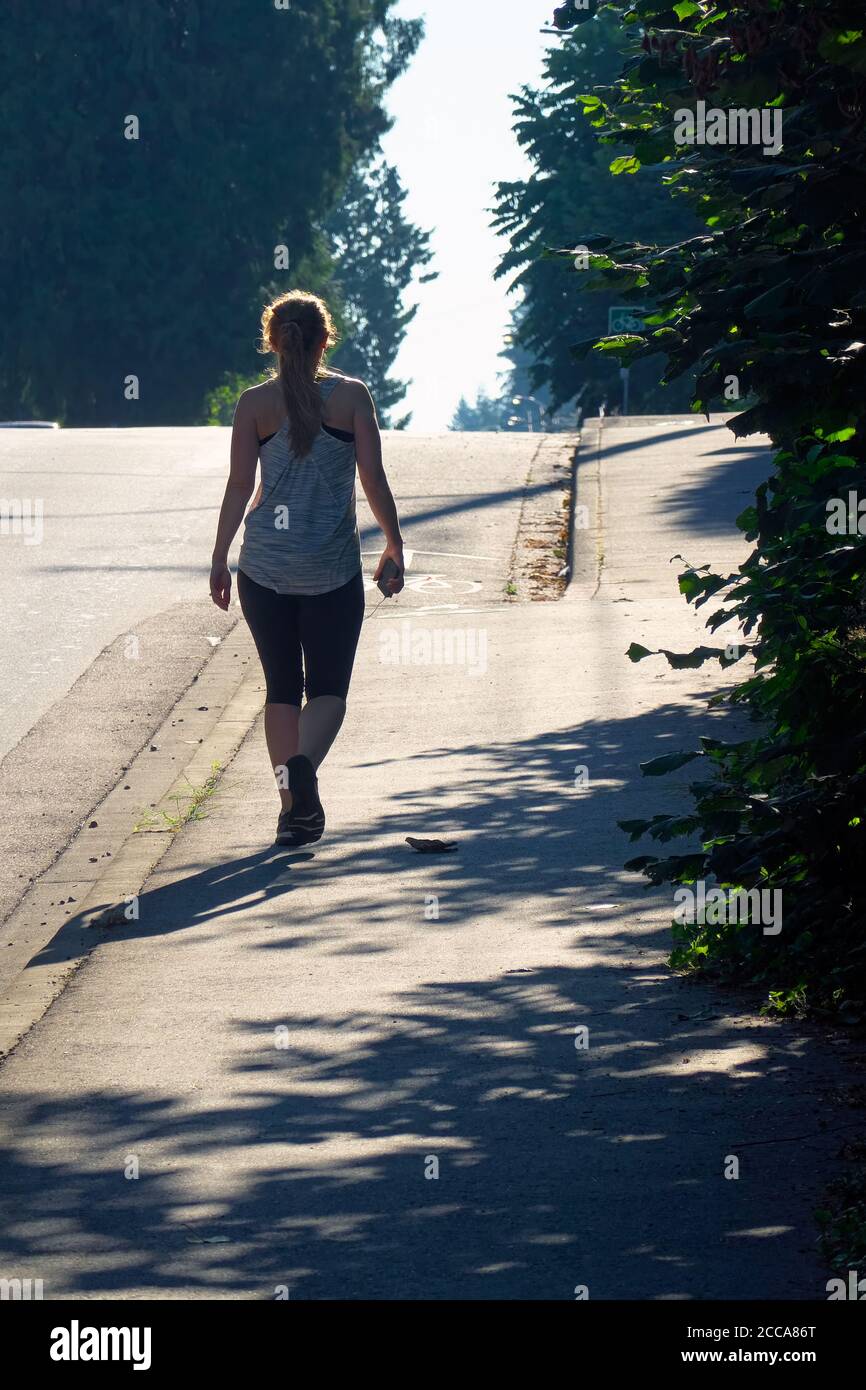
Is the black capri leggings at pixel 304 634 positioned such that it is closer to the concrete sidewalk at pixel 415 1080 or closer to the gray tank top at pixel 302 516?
the gray tank top at pixel 302 516

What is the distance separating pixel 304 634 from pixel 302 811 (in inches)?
27.9

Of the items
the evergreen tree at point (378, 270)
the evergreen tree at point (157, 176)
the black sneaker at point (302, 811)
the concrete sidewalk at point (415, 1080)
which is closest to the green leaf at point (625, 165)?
the concrete sidewalk at point (415, 1080)

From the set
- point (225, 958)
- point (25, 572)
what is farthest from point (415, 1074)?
point (25, 572)

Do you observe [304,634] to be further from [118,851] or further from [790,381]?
[790,381]

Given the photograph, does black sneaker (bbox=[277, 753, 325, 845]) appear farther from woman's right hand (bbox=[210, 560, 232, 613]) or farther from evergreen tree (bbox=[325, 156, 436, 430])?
evergreen tree (bbox=[325, 156, 436, 430])

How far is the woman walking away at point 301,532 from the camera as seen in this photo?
789 centimetres

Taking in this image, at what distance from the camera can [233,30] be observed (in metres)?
54.8

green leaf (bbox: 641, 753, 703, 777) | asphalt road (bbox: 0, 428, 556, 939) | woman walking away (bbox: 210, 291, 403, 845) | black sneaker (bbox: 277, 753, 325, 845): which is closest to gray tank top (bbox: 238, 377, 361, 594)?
woman walking away (bbox: 210, 291, 403, 845)

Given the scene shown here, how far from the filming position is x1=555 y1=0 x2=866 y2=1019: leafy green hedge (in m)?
4.98

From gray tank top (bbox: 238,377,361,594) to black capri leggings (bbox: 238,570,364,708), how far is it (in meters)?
0.06

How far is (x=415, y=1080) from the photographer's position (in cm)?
543

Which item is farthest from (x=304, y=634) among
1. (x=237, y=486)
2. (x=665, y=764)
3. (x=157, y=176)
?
(x=157, y=176)

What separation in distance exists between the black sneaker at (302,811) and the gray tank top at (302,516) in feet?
2.29
